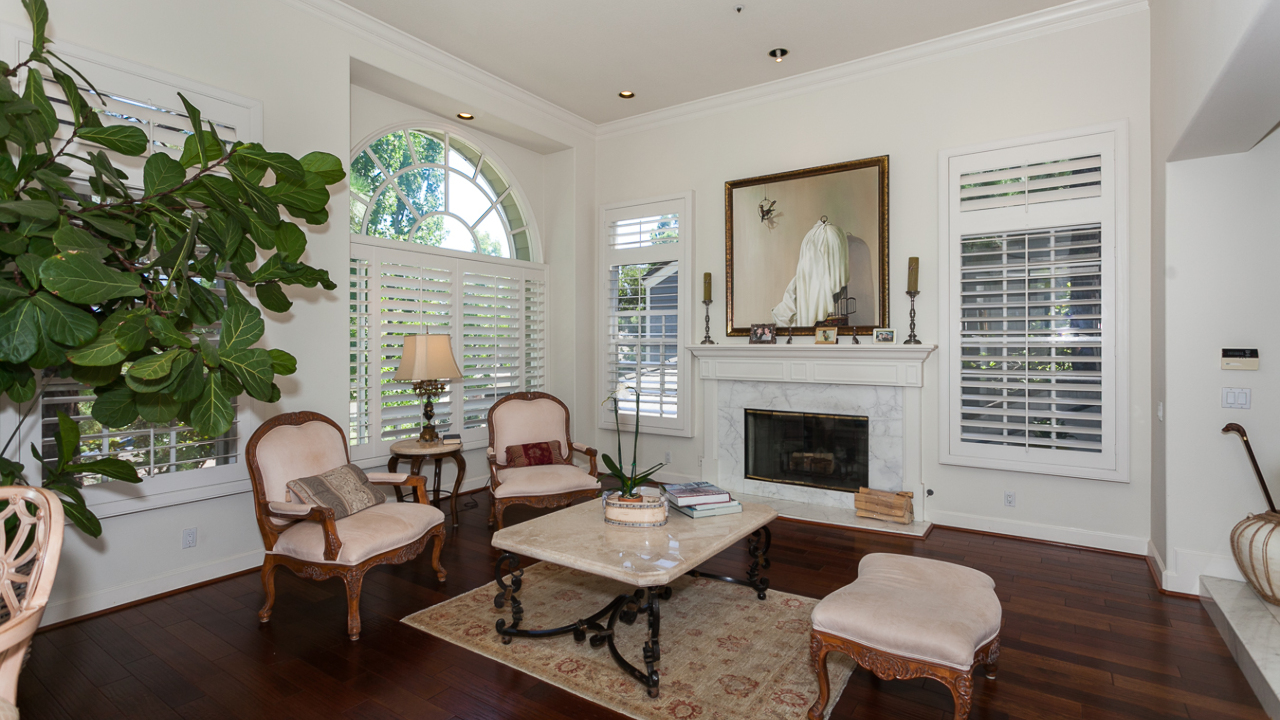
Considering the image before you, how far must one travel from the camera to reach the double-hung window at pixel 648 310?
5.75 meters

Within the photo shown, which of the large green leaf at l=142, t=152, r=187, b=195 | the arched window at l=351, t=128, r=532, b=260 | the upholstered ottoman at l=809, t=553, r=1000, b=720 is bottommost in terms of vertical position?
the upholstered ottoman at l=809, t=553, r=1000, b=720

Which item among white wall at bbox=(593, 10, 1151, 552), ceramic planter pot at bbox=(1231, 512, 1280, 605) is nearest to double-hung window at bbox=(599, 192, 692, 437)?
white wall at bbox=(593, 10, 1151, 552)

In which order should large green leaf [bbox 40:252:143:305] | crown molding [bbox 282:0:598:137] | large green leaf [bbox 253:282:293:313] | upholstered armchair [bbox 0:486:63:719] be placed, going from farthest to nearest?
crown molding [bbox 282:0:598:137]
large green leaf [bbox 253:282:293:313]
large green leaf [bbox 40:252:143:305]
upholstered armchair [bbox 0:486:63:719]

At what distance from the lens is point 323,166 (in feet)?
9.39

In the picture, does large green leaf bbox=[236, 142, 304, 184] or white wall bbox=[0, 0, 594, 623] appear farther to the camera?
white wall bbox=[0, 0, 594, 623]

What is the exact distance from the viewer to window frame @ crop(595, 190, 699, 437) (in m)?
5.71

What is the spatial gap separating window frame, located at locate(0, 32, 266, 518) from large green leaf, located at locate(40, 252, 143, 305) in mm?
1302

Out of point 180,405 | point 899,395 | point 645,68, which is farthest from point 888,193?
point 180,405

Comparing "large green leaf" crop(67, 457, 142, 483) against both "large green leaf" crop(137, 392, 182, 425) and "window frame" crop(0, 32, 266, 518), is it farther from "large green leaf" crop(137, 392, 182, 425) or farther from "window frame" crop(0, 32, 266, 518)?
"window frame" crop(0, 32, 266, 518)

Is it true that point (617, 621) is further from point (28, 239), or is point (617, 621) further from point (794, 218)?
point (794, 218)

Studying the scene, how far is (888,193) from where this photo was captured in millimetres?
4734

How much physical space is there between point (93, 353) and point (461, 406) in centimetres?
335

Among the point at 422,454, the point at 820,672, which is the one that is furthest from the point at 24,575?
the point at 422,454

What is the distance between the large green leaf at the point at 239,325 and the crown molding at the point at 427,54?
8.14 feet
